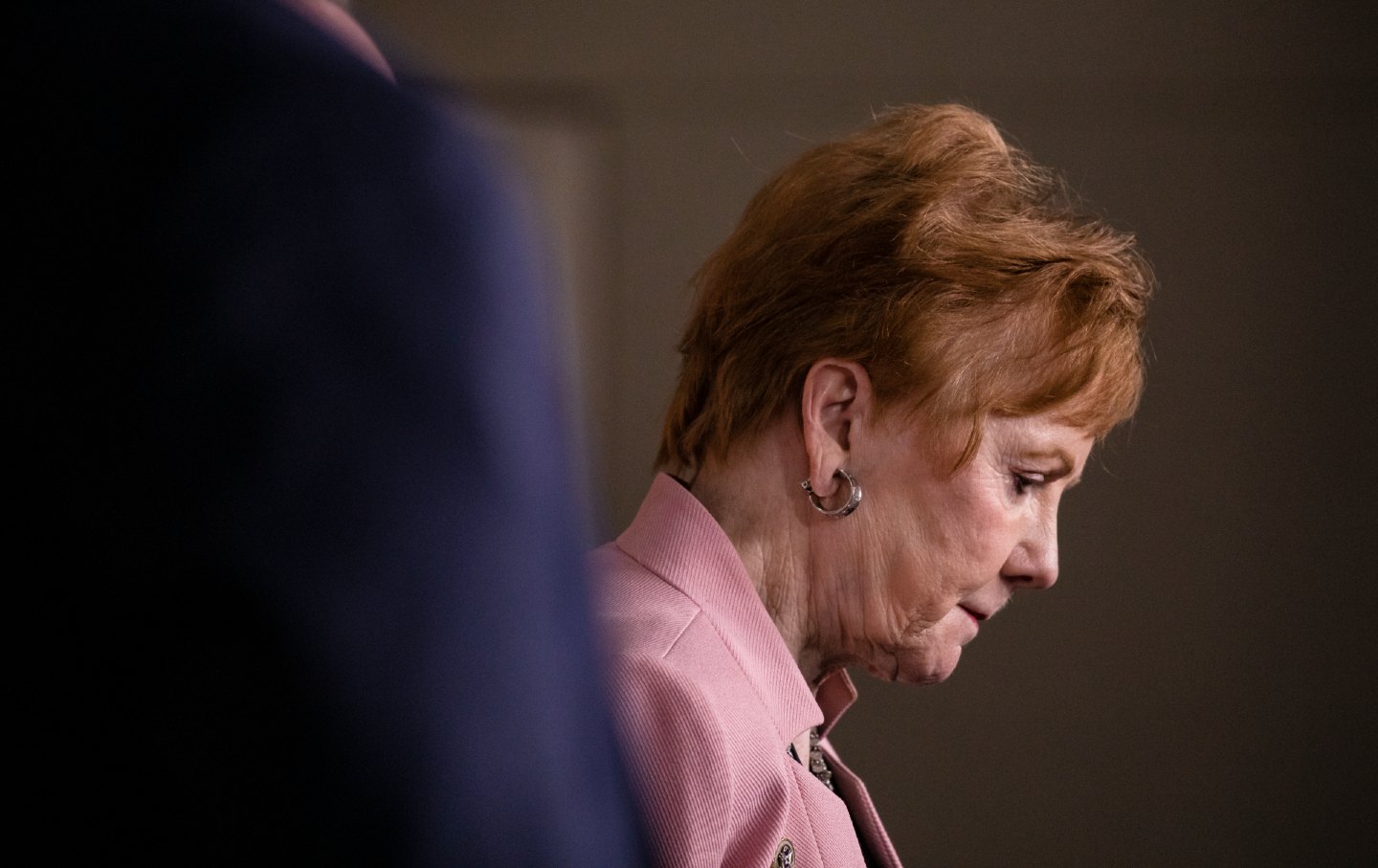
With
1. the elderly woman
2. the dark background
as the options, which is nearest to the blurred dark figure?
the elderly woman

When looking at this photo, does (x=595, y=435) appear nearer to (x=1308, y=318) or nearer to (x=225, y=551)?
(x=1308, y=318)

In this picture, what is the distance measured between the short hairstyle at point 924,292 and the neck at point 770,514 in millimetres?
23

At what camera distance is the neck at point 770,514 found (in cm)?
111

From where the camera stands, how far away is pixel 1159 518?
2.32m

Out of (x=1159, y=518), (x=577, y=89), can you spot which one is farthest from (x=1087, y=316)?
(x=577, y=89)

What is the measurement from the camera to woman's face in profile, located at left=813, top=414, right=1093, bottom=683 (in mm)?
1104

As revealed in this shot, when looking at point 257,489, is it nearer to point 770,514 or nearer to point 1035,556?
point 770,514

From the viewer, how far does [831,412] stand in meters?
1.10

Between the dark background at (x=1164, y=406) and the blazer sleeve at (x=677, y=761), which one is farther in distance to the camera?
the dark background at (x=1164, y=406)

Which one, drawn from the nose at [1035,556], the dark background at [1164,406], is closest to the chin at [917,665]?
the nose at [1035,556]

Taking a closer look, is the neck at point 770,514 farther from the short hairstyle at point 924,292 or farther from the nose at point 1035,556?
the nose at point 1035,556

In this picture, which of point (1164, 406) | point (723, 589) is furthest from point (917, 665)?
point (1164, 406)

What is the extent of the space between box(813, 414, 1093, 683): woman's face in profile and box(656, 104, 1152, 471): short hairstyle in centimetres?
3

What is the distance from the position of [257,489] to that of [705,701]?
67cm
